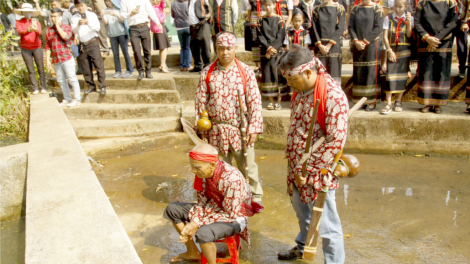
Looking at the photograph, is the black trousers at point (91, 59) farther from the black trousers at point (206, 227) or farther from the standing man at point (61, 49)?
the black trousers at point (206, 227)

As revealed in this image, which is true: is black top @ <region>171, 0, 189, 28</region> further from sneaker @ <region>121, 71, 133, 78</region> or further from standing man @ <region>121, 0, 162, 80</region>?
sneaker @ <region>121, 71, 133, 78</region>

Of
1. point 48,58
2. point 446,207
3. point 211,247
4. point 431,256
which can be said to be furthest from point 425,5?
point 48,58

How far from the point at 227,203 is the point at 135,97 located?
4921 mm

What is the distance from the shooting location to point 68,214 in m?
2.61

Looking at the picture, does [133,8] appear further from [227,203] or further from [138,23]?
[227,203]

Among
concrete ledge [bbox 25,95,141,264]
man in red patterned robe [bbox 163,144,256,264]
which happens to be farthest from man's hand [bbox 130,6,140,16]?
man in red patterned robe [bbox 163,144,256,264]

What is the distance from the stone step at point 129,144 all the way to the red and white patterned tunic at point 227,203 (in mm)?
3328

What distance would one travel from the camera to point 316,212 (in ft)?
8.23

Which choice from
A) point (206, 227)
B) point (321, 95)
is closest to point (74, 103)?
point (206, 227)

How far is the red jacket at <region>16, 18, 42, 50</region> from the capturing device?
23.3 ft

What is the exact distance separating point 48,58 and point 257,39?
474cm

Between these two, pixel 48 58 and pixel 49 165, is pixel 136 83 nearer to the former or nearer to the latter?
pixel 48 58

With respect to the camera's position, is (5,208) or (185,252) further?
(5,208)

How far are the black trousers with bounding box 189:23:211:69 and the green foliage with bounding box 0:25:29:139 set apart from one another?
10.9 ft
